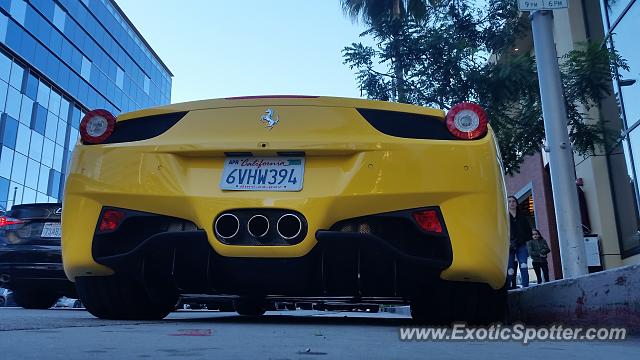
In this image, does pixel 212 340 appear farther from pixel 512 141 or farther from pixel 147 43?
pixel 147 43

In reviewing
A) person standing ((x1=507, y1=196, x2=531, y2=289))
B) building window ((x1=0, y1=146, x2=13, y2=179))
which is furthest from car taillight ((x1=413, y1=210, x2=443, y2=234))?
building window ((x1=0, y1=146, x2=13, y2=179))

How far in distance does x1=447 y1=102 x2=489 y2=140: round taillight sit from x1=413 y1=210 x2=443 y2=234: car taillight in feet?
1.45

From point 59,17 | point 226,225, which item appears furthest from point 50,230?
point 59,17

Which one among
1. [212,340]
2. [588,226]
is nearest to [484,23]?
[588,226]

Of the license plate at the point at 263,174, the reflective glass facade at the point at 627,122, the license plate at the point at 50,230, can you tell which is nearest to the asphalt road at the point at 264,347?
the license plate at the point at 263,174

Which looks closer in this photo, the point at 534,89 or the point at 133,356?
the point at 133,356

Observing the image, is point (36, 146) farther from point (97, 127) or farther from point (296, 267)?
point (296, 267)

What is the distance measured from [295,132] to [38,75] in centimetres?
3045

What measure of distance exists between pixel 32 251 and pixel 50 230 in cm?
28

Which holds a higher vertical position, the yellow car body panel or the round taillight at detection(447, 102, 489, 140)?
the round taillight at detection(447, 102, 489, 140)

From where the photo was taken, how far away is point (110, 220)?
9.71 ft

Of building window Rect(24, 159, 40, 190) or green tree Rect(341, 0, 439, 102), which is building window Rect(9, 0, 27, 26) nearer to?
building window Rect(24, 159, 40, 190)

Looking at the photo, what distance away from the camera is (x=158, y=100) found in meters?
48.9

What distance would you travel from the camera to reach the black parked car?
6.17 metres
